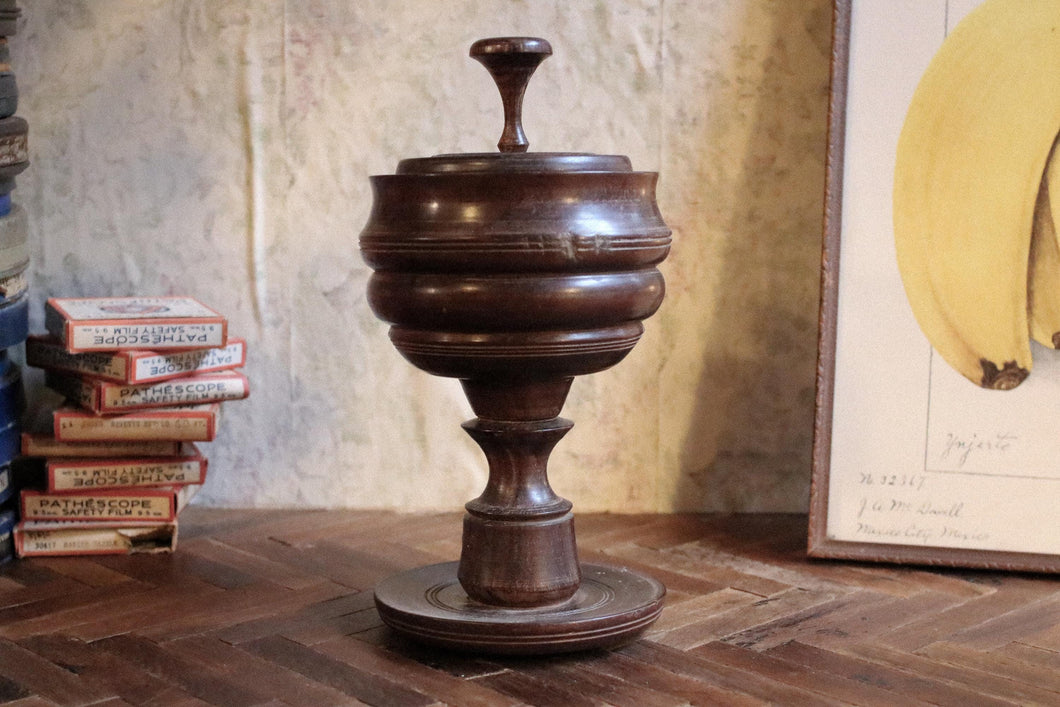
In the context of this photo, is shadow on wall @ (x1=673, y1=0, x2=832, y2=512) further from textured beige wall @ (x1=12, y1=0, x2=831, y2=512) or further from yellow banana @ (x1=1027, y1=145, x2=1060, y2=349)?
yellow banana @ (x1=1027, y1=145, x2=1060, y2=349)

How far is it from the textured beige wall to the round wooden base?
0.72 m

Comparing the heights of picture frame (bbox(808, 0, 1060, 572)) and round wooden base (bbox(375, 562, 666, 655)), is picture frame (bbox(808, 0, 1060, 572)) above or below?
above

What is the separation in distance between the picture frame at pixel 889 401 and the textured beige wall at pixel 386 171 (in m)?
0.28

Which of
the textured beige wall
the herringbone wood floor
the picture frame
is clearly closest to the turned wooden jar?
the herringbone wood floor

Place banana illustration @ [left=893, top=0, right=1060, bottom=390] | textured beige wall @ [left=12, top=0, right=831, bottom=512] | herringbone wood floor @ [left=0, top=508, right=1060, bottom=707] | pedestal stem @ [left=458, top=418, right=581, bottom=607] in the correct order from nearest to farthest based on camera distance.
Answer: herringbone wood floor @ [left=0, top=508, right=1060, bottom=707] < pedestal stem @ [left=458, top=418, right=581, bottom=607] < banana illustration @ [left=893, top=0, right=1060, bottom=390] < textured beige wall @ [left=12, top=0, right=831, bottom=512]

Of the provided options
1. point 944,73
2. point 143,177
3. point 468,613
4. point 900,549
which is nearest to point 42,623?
point 468,613

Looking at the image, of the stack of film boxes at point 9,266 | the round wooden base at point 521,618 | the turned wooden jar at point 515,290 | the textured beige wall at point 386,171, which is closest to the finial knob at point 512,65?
the turned wooden jar at point 515,290

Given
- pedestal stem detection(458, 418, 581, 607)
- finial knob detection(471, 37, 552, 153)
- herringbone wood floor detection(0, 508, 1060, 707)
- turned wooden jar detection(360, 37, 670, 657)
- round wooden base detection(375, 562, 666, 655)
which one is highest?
finial knob detection(471, 37, 552, 153)

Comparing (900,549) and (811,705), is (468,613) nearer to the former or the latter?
(811,705)

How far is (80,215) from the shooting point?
94.6 inches

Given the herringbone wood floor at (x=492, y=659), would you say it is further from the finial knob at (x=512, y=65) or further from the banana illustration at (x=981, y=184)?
the finial knob at (x=512, y=65)

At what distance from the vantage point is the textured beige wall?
2348mm

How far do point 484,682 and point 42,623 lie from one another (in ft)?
2.22

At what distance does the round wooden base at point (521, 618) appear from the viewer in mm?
1557
